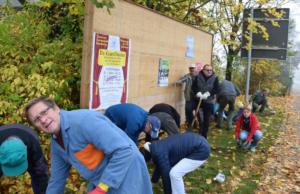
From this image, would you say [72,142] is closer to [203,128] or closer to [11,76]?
[11,76]

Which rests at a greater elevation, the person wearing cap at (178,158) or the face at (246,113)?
the face at (246,113)

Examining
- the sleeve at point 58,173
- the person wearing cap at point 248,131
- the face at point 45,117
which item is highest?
the face at point 45,117

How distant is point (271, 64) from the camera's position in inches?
890

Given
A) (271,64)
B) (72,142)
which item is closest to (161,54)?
(72,142)

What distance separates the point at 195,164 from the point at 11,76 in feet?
9.90

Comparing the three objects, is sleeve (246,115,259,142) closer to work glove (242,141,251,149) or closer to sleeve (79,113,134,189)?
work glove (242,141,251,149)

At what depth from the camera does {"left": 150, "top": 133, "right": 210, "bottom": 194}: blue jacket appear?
4.82 metres

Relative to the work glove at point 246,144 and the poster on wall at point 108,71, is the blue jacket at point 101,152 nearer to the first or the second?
the poster on wall at point 108,71

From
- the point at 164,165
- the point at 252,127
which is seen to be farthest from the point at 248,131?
the point at 164,165

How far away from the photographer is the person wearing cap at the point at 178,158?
4866 millimetres

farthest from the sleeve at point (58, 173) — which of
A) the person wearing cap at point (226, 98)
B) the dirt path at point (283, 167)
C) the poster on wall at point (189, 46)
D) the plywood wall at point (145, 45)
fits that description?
the person wearing cap at point (226, 98)

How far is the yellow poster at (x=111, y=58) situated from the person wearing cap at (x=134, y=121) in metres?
0.81

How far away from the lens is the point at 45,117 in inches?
102

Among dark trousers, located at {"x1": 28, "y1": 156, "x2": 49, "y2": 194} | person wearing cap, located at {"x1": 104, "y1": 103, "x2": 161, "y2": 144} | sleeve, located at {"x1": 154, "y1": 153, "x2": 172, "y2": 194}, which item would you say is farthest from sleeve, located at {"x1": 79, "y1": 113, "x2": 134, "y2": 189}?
person wearing cap, located at {"x1": 104, "y1": 103, "x2": 161, "y2": 144}
